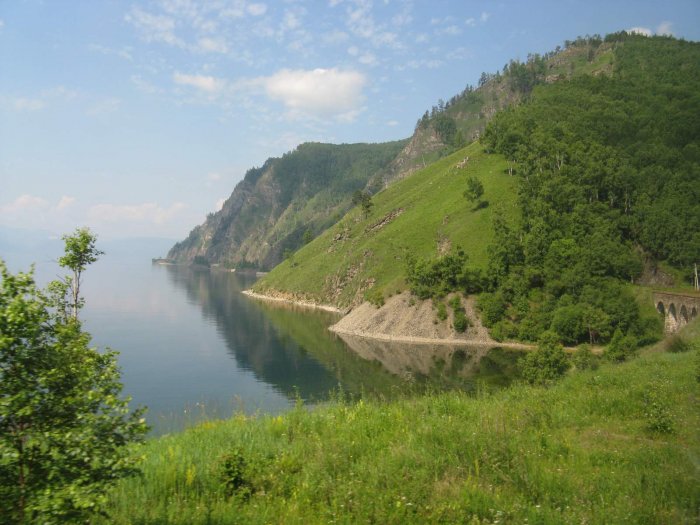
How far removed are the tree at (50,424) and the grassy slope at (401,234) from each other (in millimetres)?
108342

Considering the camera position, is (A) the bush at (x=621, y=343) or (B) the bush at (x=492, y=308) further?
(B) the bush at (x=492, y=308)

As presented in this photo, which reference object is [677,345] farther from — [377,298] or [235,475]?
[377,298]

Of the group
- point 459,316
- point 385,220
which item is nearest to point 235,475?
point 459,316

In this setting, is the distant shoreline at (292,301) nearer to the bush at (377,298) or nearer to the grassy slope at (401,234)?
the grassy slope at (401,234)

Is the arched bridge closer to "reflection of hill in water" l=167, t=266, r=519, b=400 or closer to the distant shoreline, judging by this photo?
"reflection of hill in water" l=167, t=266, r=519, b=400

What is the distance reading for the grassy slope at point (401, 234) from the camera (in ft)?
423

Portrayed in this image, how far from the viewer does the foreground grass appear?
304 inches

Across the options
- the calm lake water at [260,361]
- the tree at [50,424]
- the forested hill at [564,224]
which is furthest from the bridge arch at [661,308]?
the tree at [50,424]

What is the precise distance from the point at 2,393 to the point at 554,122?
555ft

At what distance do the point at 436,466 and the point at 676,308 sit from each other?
9480 centimetres

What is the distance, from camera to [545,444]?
432 inches

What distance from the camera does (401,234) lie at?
482 feet

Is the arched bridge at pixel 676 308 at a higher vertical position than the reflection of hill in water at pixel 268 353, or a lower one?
higher

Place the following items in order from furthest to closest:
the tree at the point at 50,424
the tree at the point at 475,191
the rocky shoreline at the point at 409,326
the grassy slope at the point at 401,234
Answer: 1. the tree at the point at 475,191
2. the grassy slope at the point at 401,234
3. the rocky shoreline at the point at 409,326
4. the tree at the point at 50,424
